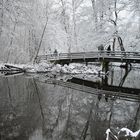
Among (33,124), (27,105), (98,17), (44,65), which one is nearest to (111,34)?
(98,17)

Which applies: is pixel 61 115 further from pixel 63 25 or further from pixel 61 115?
pixel 63 25

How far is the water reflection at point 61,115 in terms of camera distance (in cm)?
768

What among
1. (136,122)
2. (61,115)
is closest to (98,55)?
(61,115)

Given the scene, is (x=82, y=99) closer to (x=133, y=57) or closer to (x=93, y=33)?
(x=133, y=57)

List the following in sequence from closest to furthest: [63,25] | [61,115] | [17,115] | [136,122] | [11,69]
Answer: [136,122]
[17,115]
[61,115]
[11,69]
[63,25]

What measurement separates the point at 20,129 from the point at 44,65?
19.7 metres

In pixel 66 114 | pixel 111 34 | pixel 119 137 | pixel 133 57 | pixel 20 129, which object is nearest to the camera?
pixel 119 137

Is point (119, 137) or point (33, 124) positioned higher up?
point (119, 137)

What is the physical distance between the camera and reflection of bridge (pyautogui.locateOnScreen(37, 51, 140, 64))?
77.7 feet

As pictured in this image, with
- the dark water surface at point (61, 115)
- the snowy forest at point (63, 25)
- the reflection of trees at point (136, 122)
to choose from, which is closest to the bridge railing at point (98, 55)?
the snowy forest at point (63, 25)

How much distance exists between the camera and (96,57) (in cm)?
2536

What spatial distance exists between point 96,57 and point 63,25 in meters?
15.5

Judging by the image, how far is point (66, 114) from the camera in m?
9.86

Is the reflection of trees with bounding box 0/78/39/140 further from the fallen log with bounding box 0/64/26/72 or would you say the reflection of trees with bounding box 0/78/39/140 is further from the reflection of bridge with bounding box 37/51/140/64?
the reflection of bridge with bounding box 37/51/140/64
